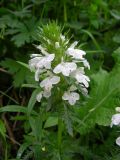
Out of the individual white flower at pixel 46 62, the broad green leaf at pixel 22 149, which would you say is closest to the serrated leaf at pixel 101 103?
the broad green leaf at pixel 22 149

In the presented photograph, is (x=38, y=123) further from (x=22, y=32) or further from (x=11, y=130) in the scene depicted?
(x=22, y=32)

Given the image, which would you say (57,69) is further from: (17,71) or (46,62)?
(17,71)

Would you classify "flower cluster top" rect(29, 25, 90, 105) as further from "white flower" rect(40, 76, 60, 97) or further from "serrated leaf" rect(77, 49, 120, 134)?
"serrated leaf" rect(77, 49, 120, 134)

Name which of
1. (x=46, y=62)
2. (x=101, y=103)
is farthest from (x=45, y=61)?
(x=101, y=103)

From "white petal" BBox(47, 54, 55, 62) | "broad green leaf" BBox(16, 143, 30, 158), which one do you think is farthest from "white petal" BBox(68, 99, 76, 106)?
"broad green leaf" BBox(16, 143, 30, 158)

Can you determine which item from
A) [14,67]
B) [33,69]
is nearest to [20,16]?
[14,67]

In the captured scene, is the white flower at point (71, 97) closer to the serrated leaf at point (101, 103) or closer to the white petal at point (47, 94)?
the white petal at point (47, 94)
